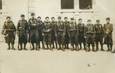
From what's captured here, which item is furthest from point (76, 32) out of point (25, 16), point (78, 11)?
point (25, 16)

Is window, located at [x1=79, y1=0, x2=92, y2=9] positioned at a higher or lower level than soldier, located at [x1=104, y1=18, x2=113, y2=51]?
higher

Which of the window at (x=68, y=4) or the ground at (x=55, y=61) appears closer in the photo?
the ground at (x=55, y=61)

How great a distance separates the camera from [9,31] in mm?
1651

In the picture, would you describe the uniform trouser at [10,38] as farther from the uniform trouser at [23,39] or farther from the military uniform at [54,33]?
the military uniform at [54,33]

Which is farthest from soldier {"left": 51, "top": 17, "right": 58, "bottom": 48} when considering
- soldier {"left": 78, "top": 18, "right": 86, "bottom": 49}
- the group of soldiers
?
soldier {"left": 78, "top": 18, "right": 86, "bottom": 49}

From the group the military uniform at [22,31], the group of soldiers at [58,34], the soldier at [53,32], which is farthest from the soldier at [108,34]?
the military uniform at [22,31]

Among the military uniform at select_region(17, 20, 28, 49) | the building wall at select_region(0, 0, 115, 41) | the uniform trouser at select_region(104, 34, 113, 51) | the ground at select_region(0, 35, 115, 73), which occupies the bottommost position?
the ground at select_region(0, 35, 115, 73)

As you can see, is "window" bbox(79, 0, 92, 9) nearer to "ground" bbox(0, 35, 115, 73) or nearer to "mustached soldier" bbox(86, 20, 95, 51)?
"mustached soldier" bbox(86, 20, 95, 51)

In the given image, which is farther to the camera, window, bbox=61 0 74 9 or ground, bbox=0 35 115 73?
window, bbox=61 0 74 9

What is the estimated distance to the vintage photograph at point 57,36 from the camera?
5.16 ft

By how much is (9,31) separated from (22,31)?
2.4 inches

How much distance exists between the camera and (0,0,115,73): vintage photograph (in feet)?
5.16

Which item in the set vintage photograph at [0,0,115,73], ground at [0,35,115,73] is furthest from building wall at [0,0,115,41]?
ground at [0,35,115,73]

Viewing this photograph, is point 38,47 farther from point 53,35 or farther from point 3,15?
point 3,15
